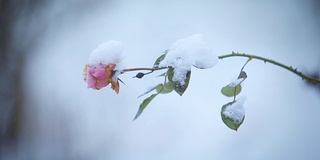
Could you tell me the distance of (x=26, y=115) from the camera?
296 centimetres

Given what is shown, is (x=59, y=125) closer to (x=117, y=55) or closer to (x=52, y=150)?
(x=52, y=150)

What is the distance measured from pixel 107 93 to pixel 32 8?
0.95 m

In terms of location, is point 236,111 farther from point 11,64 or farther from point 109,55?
→ point 11,64

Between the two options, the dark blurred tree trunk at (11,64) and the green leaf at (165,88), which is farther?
the dark blurred tree trunk at (11,64)

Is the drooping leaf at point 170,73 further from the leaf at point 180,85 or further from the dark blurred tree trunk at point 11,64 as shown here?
the dark blurred tree trunk at point 11,64

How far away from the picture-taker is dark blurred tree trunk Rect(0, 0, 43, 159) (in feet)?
8.96

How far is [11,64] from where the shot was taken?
114 inches

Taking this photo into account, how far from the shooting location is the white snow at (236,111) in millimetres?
323

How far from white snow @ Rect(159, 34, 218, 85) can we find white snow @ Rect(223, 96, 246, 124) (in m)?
0.05

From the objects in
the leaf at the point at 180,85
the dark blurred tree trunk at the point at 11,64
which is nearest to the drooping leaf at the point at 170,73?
the leaf at the point at 180,85

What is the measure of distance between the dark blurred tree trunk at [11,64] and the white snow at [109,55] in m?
2.57

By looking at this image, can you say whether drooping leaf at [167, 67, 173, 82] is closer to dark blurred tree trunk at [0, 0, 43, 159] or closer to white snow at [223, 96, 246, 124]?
white snow at [223, 96, 246, 124]

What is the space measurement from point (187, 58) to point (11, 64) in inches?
112

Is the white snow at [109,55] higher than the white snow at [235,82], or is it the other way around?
the white snow at [109,55]
